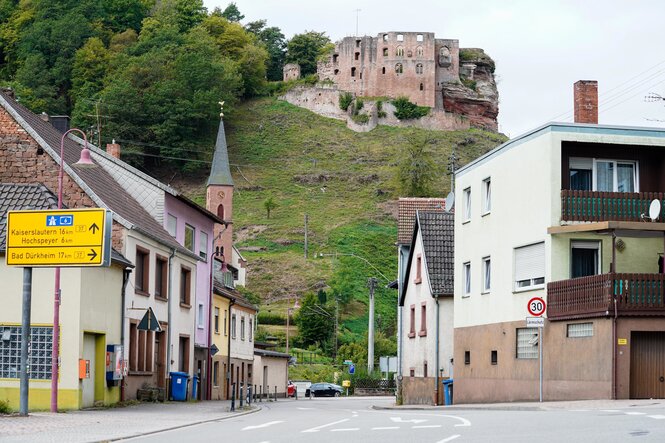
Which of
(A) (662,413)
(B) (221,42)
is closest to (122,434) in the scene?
(A) (662,413)

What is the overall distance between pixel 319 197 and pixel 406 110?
26.3m

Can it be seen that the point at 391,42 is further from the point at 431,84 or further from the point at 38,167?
the point at 38,167

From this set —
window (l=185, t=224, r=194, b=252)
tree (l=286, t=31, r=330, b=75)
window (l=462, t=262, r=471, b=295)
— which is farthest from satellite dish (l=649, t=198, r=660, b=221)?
tree (l=286, t=31, r=330, b=75)

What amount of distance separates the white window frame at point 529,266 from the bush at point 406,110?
134019 mm

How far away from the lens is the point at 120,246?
3719cm

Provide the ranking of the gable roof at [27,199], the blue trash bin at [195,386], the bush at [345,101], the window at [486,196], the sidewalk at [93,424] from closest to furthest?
the sidewalk at [93,424] < the gable roof at [27,199] < the window at [486,196] < the blue trash bin at [195,386] < the bush at [345,101]

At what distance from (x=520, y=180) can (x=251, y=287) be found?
84.0 m

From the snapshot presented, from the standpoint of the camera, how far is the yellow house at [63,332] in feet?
108

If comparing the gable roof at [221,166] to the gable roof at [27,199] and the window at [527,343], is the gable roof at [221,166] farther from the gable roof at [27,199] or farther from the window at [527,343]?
the window at [527,343]

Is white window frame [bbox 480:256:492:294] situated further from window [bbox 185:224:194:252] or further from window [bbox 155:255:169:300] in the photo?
window [bbox 185:224:194:252]

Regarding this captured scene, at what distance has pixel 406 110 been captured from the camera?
17125cm

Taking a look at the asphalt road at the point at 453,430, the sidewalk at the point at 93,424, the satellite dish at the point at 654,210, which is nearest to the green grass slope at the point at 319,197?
the satellite dish at the point at 654,210

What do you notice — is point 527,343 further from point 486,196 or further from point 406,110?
point 406,110

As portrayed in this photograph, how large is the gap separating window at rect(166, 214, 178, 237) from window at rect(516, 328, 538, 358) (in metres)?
14.4
